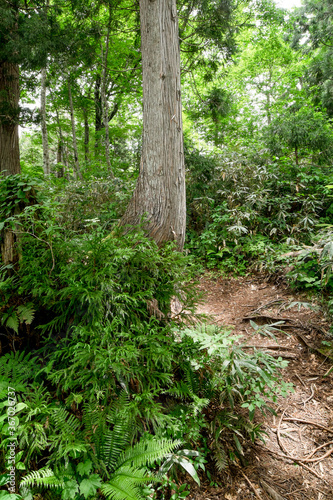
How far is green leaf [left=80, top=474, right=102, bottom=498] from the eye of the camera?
50.4 inches

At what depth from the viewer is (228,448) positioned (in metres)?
2.02

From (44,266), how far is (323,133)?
6397mm

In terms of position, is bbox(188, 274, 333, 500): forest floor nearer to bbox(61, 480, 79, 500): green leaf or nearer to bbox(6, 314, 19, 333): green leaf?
bbox(61, 480, 79, 500): green leaf

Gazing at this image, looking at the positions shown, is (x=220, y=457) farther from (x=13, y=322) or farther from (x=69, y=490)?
(x=13, y=322)

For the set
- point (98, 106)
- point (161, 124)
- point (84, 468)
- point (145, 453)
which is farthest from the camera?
point (98, 106)

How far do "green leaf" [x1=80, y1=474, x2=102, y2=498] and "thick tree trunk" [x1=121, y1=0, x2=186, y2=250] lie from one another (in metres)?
2.29

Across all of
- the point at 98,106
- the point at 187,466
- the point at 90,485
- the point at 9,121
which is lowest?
the point at 187,466

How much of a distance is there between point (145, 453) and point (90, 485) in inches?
11.9

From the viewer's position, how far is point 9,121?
5449mm

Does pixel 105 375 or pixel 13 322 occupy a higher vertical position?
pixel 13 322

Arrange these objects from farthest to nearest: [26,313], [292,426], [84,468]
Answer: [292,426] → [26,313] → [84,468]

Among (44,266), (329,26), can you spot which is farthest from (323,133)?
(44,266)

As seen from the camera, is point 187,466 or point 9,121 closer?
point 187,466

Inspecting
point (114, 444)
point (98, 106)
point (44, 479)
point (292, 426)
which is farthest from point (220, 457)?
point (98, 106)
